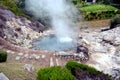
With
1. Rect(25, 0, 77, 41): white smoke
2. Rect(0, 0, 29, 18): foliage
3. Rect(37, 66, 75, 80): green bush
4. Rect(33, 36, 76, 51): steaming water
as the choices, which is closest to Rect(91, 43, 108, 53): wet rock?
Rect(33, 36, 76, 51): steaming water

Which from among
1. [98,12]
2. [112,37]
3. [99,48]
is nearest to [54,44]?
[99,48]

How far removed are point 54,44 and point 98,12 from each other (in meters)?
21.1

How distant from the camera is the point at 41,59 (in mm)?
19641

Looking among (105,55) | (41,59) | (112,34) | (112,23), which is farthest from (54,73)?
(112,23)

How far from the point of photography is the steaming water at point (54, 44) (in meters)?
23.9

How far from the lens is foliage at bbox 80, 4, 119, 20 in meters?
43.6

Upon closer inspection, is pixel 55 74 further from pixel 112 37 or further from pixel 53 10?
pixel 53 10

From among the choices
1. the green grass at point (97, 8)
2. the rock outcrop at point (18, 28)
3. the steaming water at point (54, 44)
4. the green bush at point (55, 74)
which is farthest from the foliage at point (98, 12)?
the green bush at point (55, 74)

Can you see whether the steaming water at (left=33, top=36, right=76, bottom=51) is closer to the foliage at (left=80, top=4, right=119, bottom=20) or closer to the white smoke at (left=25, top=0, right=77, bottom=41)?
the white smoke at (left=25, top=0, right=77, bottom=41)

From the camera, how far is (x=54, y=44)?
2519cm

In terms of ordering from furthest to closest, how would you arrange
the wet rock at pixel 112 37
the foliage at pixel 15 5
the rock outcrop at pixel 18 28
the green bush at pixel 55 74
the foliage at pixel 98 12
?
the foliage at pixel 98 12 < the foliage at pixel 15 5 < the rock outcrop at pixel 18 28 < the wet rock at pixel 112 37 < the green bush at pixel 55 74

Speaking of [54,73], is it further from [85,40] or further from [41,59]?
[85,40]

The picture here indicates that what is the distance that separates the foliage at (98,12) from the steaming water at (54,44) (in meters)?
17.0

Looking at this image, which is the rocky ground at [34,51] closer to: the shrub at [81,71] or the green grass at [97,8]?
the shrub at [81,71]
